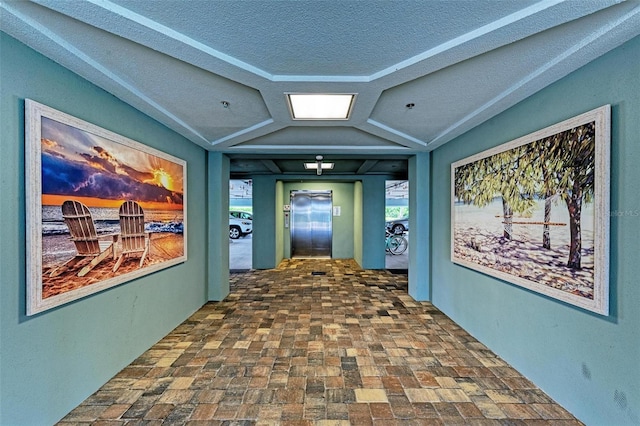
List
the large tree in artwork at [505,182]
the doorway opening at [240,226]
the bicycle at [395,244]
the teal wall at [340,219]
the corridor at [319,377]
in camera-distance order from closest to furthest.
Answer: the corridor at [319,377] < the large tree in artwork at [505,182] < the teal wall at [340,219] < the doorway opening at [240,226] < the bicycle at [395,244]

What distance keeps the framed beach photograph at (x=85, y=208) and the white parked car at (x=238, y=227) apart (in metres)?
10.7

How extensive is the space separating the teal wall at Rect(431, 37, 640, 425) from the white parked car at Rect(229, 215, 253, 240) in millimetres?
12043

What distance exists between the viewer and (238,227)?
13.5 meters

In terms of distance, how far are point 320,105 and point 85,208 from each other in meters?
1.99

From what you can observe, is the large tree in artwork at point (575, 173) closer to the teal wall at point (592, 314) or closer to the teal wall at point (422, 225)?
the teal wall at point (592, 314)

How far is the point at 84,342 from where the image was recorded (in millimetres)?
1985

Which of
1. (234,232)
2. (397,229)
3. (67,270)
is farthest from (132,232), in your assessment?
(234,232)

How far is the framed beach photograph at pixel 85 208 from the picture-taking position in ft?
5.35

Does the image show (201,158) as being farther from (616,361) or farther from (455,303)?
(616,361)

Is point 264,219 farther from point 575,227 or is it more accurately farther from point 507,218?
point 575,227

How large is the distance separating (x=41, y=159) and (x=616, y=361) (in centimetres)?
355

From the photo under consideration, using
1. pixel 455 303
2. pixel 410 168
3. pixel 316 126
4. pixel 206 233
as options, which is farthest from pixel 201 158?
pixel 455 303

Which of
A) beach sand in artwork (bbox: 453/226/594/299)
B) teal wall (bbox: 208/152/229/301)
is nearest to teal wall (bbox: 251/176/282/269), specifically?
teal wall (bbox: 208/152/229/301)

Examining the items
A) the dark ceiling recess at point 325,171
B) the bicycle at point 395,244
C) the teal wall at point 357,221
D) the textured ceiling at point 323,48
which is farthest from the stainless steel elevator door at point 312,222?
the textured ceiling at point 323,48
